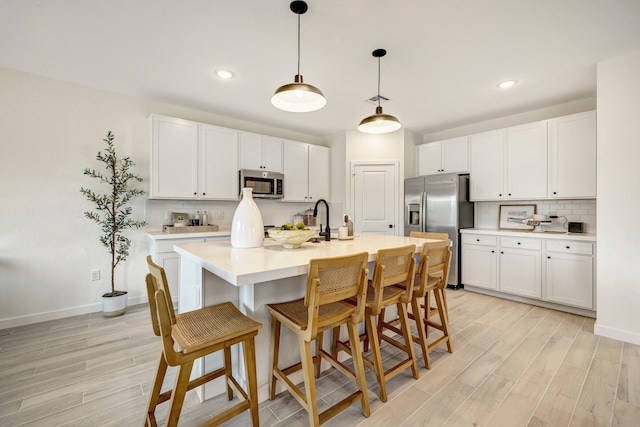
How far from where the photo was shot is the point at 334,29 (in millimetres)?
2111

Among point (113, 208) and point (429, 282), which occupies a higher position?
point (113, 208)

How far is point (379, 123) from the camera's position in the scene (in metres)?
2.46

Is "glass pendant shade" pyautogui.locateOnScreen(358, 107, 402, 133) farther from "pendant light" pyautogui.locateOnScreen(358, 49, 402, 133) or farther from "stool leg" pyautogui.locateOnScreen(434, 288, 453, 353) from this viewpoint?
"stool leg" pyautogui.locateOnScreen(434, 288, 453, 353)

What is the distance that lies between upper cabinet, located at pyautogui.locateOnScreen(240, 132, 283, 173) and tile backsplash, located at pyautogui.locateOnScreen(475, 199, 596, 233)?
3.41 meters

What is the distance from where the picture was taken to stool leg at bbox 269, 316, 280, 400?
1.60m

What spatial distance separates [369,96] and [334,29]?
4.54 feet

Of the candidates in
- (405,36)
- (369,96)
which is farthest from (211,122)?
(405,36)

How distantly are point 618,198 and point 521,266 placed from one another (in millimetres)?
1304

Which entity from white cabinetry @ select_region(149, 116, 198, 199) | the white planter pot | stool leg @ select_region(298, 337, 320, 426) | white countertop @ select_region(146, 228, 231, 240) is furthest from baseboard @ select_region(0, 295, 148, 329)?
stool leg @ select_region(298, 337, 320, 426)

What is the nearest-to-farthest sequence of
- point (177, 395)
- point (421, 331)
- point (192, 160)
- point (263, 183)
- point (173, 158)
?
point (177, 395)
point (421, 331)
point (173, 158)
point (192, 160)
point (263, 183)

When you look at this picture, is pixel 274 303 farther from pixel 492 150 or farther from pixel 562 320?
pixel 492 150

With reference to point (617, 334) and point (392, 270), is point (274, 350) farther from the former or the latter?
point (617, 334)

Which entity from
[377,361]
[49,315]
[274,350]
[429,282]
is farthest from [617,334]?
[49,315]

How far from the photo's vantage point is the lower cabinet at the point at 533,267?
3.01 meters
